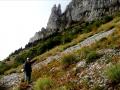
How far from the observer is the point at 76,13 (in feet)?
525

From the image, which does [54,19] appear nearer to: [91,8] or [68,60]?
[91,8]

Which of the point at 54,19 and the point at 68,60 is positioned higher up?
the point at 54,19

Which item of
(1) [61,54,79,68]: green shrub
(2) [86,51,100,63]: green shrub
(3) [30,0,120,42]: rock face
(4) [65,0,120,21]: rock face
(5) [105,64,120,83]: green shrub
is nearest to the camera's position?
(5) [105,64,120,83]: green shrub

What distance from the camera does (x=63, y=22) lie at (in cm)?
16250

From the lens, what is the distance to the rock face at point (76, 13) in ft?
444

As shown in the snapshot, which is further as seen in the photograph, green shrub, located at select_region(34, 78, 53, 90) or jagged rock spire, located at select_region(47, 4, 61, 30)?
jagged rock spire, located at select_region(47, 4, 61, 30)

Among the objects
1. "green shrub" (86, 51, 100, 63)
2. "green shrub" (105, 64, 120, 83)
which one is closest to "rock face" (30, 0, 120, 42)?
"green shrub" (86, 51, 100, 63)

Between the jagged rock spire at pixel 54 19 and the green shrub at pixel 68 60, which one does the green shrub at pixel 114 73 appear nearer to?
the green shrub at pixel 68 60

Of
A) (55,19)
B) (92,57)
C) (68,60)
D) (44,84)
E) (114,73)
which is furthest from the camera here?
(55,19)

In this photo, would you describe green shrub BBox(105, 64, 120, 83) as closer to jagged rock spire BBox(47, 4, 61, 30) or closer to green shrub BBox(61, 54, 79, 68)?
green shrub BBox(61, 54, 79, 68)

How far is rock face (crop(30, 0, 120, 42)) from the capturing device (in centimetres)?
13525

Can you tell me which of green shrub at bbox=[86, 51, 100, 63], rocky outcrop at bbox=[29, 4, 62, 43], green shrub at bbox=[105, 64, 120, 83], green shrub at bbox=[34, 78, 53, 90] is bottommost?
green shrub at bbox=[34, 78, 53, 90]

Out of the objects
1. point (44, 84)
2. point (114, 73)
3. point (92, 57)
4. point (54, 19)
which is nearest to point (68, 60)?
point (92, 57)

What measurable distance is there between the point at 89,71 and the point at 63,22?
137211 millimetres
